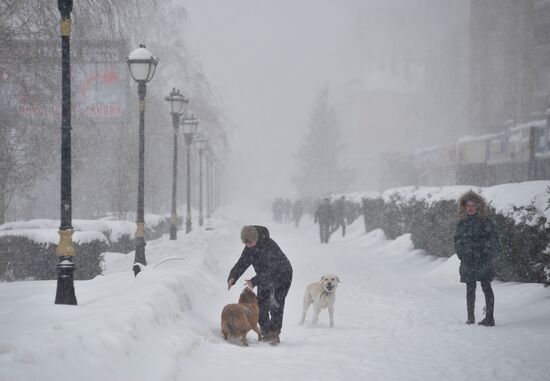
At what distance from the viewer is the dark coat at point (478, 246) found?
27.1 feet

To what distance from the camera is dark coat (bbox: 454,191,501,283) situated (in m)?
8.27

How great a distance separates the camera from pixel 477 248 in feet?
27.5

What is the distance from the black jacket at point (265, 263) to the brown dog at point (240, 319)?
1.04 ft

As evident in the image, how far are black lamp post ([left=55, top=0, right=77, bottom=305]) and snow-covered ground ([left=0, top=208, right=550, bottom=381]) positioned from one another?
386 millimetres

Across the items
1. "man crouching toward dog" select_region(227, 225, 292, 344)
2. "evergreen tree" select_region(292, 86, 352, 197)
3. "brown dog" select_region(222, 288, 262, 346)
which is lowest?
"brown dog" select_region(222, 288, 262, 346)

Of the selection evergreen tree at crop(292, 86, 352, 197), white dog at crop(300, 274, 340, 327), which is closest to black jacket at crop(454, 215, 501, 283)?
white dog at crop(300, 274, 340, 327)

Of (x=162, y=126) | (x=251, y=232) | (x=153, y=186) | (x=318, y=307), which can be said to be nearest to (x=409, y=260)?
(x=318, y=307)

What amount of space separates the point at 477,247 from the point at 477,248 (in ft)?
0.06

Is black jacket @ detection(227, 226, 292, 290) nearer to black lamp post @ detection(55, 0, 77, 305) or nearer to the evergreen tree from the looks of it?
black lamp post @ detection(55, 0, 77, 305)

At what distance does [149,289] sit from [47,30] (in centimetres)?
719

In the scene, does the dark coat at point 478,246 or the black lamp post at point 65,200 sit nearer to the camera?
the black lamp post at point 65,200

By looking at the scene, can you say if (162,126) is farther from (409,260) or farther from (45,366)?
(45,366)

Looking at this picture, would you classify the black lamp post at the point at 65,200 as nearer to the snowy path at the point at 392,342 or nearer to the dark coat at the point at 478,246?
the snowy path at the point at 392,342

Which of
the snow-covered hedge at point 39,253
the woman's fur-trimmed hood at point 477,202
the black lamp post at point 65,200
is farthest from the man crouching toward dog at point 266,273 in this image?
the snow-covered hedge at point 39,253
